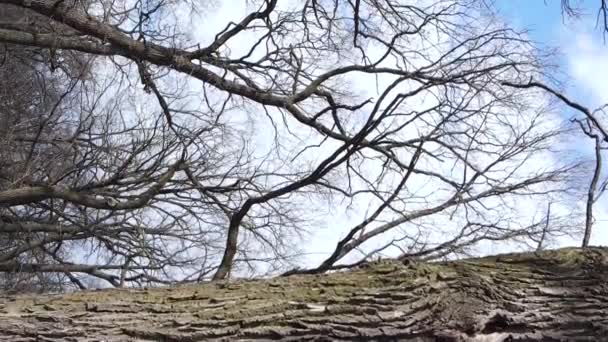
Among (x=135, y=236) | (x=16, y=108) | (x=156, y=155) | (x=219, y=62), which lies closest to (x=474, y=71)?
(x=219, y=62)

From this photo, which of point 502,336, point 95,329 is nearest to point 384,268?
point 502,336

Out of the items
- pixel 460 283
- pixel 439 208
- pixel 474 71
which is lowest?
pixel 460 283

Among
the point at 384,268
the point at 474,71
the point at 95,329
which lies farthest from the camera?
the point at 474,71

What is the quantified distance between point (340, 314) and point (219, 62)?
6.80m

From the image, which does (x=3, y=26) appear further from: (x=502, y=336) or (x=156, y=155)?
(x=502, y=336)

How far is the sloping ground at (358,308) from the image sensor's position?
97.6 inches

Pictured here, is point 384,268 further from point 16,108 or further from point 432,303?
point 16,108

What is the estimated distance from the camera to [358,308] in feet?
8.32

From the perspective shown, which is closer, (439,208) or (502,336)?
(502,336)

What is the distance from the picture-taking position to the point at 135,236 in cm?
956

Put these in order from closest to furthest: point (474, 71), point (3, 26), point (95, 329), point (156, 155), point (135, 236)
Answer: point (95, 329)
point (474, 71)
point (3, 26)
point (156, 155)
point (135, 236)

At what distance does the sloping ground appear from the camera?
8.13 ft

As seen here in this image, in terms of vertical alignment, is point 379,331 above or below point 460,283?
below

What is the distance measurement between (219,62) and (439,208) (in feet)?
11.9
